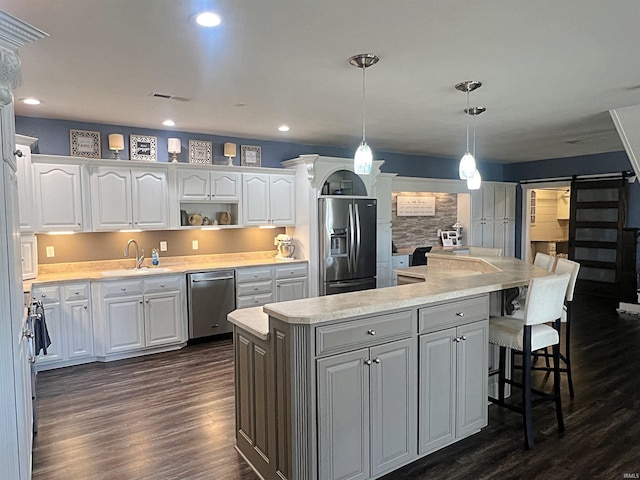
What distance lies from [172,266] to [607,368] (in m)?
4.88

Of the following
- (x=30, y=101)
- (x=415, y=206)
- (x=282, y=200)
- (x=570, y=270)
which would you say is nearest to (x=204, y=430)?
(x=570, y=270)

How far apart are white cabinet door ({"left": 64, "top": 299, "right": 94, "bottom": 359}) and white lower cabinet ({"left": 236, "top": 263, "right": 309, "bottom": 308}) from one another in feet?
5.36

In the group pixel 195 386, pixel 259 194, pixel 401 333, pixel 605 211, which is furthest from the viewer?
pixel 605 211

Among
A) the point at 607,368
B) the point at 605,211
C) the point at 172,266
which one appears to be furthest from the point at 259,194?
the point at 605,211

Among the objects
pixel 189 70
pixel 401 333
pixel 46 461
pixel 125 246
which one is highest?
pixel 189 70

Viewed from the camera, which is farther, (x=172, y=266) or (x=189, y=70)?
(x=172, y=266)

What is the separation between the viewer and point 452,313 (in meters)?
2.71

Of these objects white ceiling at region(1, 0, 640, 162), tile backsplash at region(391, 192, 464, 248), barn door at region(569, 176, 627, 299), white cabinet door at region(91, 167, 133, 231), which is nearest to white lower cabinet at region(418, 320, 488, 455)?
white ceiling at region(1, 0, 640, 162)

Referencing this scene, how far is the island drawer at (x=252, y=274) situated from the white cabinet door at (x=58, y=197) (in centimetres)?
182

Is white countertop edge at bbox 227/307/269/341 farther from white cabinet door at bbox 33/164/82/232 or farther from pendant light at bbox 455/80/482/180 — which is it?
white cabinet door at bbox 33/164/82/232

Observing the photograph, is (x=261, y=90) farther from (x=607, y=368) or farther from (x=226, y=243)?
(x=607, y=368)

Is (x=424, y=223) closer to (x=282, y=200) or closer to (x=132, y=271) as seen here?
(x=282, y=200)

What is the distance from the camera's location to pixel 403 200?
313 inches

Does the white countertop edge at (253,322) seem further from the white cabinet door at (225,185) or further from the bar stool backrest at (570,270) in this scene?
the white cabinet door at (225,185)
